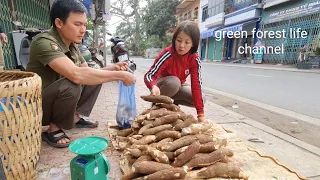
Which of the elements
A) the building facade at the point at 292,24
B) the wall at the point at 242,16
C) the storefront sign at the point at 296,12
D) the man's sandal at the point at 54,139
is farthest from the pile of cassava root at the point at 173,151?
the wall at the point at 242,16

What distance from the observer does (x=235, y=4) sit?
1947 centimetres

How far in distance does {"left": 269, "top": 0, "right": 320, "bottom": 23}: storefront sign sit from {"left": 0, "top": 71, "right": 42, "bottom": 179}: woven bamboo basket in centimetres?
1469

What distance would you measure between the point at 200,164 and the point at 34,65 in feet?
5.52

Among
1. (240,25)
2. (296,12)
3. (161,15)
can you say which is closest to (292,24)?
(296,12)

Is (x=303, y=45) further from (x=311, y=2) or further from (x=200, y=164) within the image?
(x=200, y=164)

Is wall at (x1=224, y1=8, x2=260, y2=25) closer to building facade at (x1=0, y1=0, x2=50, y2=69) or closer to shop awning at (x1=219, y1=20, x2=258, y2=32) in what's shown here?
shop awning at (x1=219, y1=20, x2=258, y2=32)

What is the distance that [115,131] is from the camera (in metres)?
2.45

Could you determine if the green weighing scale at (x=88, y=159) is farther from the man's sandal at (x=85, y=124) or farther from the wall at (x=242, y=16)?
the wall at (x=242, y=16)

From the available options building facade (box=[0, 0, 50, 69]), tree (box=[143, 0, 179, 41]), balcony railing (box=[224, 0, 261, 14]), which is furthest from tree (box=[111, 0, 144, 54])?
building facade (box=[0, 0, 50, 69])

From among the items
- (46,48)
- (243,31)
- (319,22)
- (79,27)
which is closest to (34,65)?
(46,48)

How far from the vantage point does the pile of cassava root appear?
56.6 inches

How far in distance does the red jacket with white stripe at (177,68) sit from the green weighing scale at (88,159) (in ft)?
4.16

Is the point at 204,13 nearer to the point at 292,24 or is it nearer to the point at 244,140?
the point at 292,24

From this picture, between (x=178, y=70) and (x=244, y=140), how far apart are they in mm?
1125
